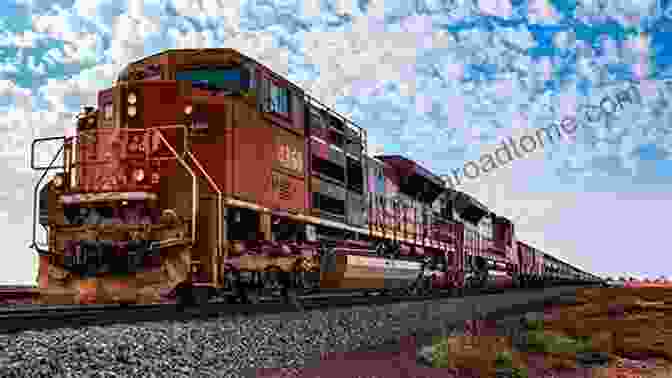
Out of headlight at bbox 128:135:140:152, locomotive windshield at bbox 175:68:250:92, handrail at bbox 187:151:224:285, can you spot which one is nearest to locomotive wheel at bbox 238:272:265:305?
handrail at bbox 187:151:224:285

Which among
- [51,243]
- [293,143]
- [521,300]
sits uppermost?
[293,143]

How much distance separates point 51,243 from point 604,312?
10.4 meters

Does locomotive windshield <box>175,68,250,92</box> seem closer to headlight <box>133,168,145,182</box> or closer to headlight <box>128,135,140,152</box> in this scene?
headlight <box>128,135,140,152</box>

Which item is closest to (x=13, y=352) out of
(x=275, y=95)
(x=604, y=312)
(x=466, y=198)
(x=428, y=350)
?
(x=428, y=350)

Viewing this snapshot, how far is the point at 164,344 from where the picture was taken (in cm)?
511

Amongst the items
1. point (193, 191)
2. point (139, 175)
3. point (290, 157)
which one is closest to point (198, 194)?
point (193, 191)

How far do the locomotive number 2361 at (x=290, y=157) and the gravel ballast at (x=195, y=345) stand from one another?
3.08 m

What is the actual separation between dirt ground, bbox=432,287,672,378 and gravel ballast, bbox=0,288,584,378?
3.49 ft

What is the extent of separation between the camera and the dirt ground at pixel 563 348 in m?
6.27

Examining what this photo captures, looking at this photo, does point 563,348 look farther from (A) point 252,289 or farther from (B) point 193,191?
(B) point 193,191

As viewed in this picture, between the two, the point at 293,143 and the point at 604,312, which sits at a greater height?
the point at 293,143

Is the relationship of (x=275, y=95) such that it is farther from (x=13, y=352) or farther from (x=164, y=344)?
(x=13, y=352)

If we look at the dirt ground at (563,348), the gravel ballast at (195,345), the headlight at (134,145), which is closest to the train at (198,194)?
the headlight at (134,145)

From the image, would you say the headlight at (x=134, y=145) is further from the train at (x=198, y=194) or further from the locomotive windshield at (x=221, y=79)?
the locomotive windshield at (x=221, y=79)
